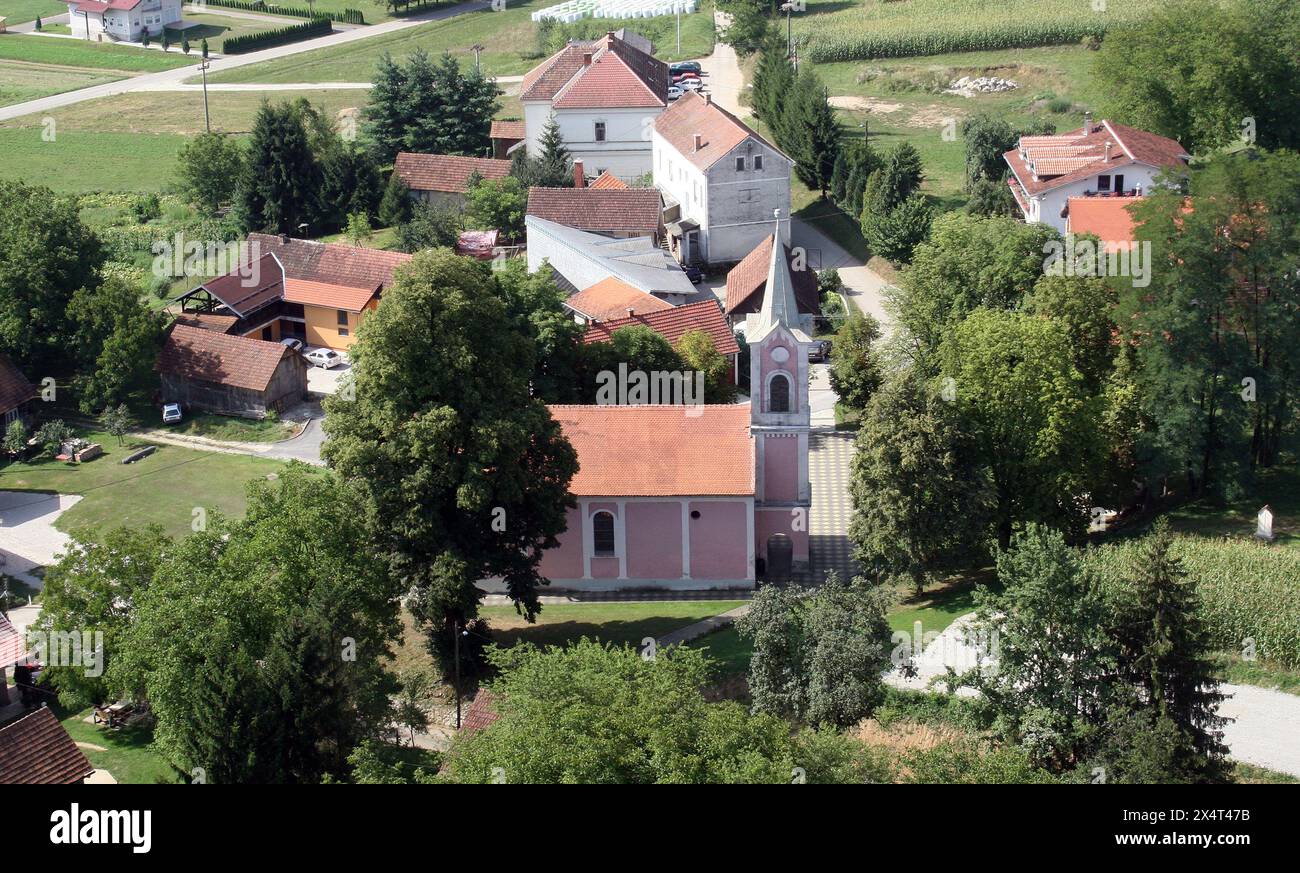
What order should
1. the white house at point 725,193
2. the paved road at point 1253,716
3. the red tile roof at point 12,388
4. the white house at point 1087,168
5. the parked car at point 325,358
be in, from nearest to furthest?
1. the paved road at point 1253,716
2. the red tile roof at point 12,388
3. the parked car at point 325,358
4. the white house at point 1087,168
5. the white house at point 725,193

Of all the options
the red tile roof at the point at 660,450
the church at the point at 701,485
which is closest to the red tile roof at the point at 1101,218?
the church at the point at 701,485

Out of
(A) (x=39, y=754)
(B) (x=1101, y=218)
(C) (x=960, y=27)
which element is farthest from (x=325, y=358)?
(C) (x=960, y=27)

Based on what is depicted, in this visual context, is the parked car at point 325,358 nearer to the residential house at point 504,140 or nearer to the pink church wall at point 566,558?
the pink church wall at point 566,558

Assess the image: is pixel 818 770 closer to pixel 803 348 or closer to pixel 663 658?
pixel 663 658

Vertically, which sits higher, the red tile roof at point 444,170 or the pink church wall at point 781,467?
the red tile roof at point 444,170

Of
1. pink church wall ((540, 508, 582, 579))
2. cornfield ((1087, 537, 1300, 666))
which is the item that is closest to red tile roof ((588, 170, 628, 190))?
pink church wall ((540, 508, 582, 579))
